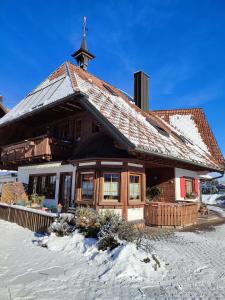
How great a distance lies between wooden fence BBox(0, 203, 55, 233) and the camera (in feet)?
32.7

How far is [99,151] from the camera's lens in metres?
11.9

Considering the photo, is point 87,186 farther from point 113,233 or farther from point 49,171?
point 113,233

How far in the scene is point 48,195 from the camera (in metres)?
15.9

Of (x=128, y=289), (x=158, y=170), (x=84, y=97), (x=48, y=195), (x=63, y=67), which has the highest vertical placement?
(x=63, y=67)

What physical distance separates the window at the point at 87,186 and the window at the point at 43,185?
368cm

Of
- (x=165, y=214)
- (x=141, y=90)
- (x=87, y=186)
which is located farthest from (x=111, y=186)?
(x=141, y=90)

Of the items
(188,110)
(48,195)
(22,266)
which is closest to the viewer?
(22,266)

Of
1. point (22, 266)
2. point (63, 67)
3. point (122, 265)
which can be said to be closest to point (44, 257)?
point (22, 266)

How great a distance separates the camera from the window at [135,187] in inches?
476

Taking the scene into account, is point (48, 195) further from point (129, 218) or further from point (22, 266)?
point (22, 266)

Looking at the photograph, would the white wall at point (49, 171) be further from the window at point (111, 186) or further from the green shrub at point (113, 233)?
the green shrub at point (113, 233)

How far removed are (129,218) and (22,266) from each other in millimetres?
6091

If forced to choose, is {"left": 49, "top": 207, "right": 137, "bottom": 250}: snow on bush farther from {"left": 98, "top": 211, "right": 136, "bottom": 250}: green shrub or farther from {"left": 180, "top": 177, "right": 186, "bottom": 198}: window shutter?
{"left": 180, "top": 177, "right": 186, "bottom": 198}: window shutter

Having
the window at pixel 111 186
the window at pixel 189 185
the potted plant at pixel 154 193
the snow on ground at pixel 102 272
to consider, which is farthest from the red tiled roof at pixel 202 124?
the snow on ground at pixel 102 272
